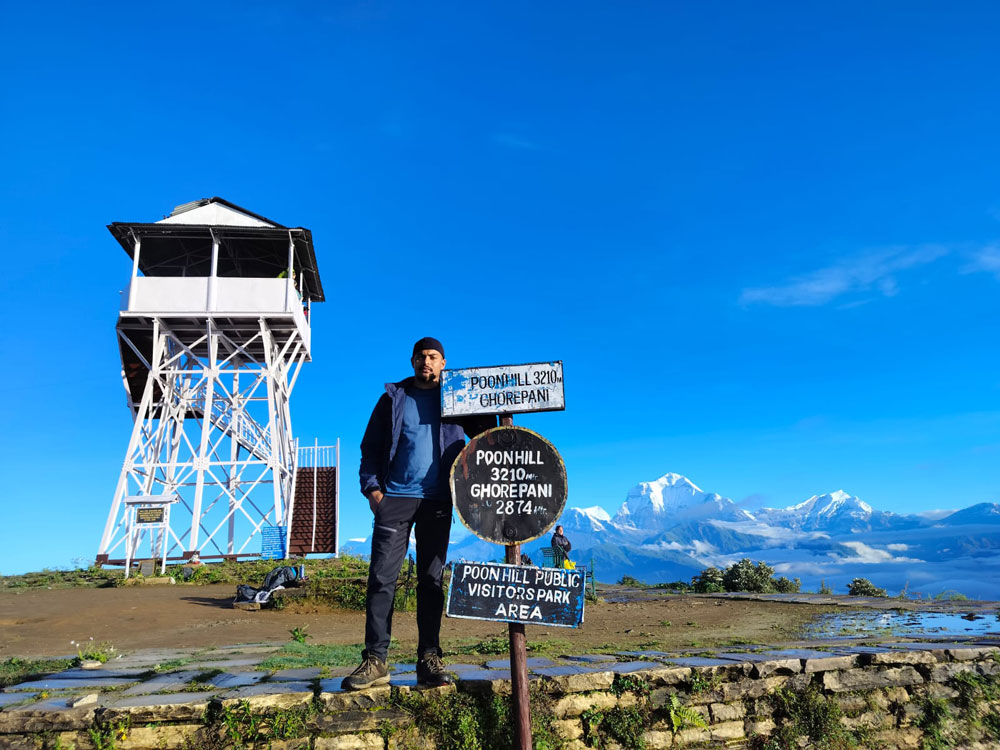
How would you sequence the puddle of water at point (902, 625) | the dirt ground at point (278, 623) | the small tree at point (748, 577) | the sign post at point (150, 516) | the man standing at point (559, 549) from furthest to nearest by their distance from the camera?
1. the small tree at point (748, 577)
2. the sign post at point (150, 516)
3. the man standing at point (559, 549)
4. the dirt ground at point (278, 623)
5. the puddle of water at point (902, 625)

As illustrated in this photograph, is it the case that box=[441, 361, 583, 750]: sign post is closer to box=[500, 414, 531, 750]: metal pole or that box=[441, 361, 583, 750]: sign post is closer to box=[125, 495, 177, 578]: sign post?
box=[500, 414, 531, 750]: metal pole

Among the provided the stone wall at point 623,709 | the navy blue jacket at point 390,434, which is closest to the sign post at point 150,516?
the stone wall at point 623,709

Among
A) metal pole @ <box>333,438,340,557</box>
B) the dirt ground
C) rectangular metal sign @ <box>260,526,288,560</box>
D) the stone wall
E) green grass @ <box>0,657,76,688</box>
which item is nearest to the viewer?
the stone wall

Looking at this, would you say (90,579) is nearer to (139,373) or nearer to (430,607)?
(139,373)

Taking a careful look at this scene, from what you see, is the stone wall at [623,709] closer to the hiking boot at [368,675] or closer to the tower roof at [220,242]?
the hiking boot at [368,675]

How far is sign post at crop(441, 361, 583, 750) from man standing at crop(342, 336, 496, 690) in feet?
0.91

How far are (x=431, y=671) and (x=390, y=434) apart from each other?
1.71m

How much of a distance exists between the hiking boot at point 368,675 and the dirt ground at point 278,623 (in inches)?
111

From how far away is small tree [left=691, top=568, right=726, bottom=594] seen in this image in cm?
2062

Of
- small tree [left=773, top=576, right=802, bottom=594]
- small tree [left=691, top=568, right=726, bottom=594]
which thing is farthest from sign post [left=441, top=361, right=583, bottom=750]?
small tree [left=773, top=576, right=802, bottom=594]

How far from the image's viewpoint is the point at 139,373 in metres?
26.4

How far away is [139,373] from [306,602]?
18169 mm

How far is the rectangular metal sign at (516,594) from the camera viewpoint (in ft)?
13.1

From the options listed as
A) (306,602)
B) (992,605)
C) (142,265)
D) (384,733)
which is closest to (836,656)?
(384,733)
